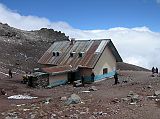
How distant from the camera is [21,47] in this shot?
76.9 m

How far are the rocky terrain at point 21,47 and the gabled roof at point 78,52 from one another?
12.2m

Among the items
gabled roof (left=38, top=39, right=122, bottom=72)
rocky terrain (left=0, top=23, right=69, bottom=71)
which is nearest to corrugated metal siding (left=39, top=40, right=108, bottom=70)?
gabled roof (left=38, top=39, right=122, bottom=72)

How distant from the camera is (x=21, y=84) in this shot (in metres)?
39.7

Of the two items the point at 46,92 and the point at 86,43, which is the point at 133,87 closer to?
the point at 46,92

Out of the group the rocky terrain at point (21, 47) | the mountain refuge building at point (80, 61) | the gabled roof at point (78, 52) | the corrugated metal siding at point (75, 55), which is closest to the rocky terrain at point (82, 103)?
the mountain refuge building at point (80, 61)

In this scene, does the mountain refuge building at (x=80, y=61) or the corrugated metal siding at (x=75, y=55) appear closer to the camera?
the mountain refuge building at (x=80, y=61)

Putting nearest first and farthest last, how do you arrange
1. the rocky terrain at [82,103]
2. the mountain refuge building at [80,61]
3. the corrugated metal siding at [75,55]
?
the rocky terrain at [82,103], the mountain refuge building at [80,61], the corrugated metal siding at [75,55]

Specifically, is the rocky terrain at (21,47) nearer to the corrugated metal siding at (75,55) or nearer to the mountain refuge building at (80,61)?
the corrugated metal siding at (75,55)

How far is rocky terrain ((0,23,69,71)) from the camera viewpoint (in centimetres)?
6178

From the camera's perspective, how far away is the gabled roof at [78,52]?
4309cm

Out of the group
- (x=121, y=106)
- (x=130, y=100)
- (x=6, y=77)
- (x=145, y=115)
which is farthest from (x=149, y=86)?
(x=6, y=77)

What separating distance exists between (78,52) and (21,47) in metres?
34.8

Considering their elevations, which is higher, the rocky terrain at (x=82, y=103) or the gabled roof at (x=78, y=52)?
the gabled roof at (x=78, y=52)

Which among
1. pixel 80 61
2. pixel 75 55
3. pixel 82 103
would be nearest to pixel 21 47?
pixel 75 55
